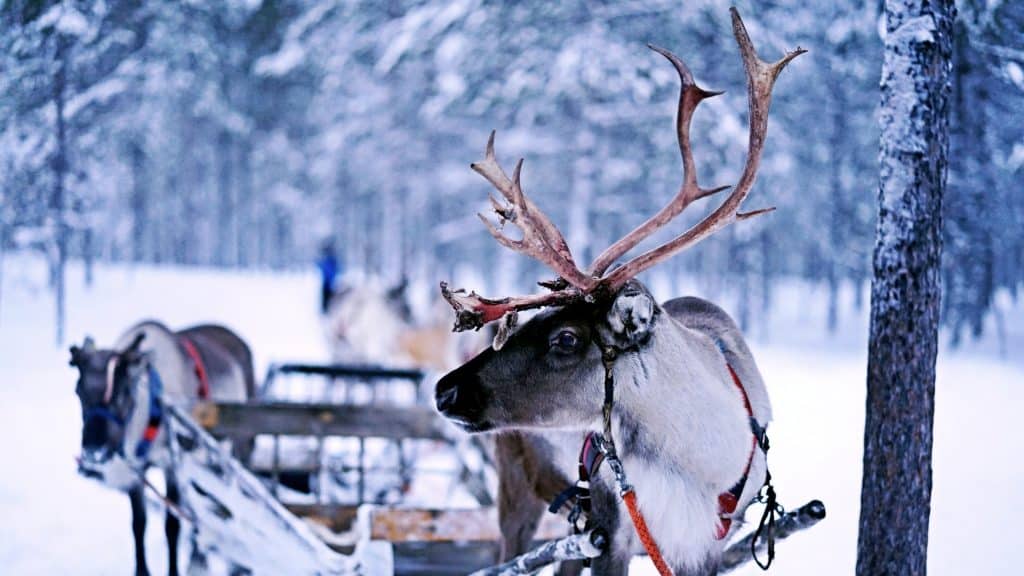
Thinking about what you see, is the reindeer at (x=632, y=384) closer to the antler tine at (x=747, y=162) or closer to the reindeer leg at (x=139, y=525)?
the antler tine at (x=747, y=162)

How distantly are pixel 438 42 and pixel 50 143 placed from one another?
7596 millimetres

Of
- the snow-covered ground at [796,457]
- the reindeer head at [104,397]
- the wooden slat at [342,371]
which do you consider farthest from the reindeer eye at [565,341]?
the wooden slat at [342,371]

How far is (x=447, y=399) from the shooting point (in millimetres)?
2676

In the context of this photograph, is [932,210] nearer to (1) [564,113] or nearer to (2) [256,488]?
(2) [256,488]

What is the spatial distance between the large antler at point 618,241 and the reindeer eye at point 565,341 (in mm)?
107

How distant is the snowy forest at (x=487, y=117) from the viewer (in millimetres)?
7684

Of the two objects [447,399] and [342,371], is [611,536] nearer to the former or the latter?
[447,399]

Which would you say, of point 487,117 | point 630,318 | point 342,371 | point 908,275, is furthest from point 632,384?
point 487,117

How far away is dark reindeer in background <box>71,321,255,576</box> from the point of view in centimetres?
472

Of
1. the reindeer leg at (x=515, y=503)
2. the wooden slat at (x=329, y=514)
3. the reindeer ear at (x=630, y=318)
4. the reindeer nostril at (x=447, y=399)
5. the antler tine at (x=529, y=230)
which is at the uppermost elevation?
the antler tine at (x=529, y=230)

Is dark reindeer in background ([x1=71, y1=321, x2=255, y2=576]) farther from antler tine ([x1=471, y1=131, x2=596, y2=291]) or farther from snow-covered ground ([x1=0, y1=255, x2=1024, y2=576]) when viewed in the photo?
antler tine ([x1=471, y1=131, x2=596, y2=291])

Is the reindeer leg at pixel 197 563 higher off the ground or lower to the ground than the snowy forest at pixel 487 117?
lower

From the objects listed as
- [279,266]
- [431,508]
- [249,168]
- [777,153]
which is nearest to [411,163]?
[777,153]

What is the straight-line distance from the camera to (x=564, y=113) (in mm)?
15031
